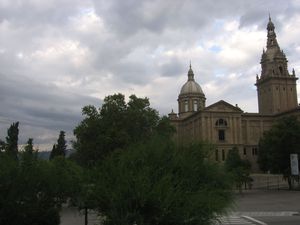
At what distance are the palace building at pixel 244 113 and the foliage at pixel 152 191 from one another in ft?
308

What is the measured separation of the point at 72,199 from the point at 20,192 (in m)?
3.62

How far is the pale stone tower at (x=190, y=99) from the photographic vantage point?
133 m

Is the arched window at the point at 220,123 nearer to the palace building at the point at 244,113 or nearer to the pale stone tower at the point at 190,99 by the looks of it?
the palace building at the point at 244,113

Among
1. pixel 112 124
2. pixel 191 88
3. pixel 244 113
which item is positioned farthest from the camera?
pixel 191 88

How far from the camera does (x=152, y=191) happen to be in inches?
534

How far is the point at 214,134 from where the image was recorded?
114250 millimetres

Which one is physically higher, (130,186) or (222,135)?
(222,135)

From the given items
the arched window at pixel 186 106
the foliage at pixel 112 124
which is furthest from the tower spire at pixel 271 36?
the foliage at pixel 112 124

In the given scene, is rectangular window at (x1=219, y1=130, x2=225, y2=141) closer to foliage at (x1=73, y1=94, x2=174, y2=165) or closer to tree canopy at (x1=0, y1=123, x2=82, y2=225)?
foliage at (x1=73, y1=94, x2=174, y2=165)

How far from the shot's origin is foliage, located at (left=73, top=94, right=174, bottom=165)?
55.4m

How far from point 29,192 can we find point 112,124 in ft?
126

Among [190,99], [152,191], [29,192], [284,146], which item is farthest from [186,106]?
[152,191]

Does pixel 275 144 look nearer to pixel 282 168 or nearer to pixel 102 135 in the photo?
pixel 282 168

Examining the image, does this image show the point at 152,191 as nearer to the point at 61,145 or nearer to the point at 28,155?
the point at 28,155
